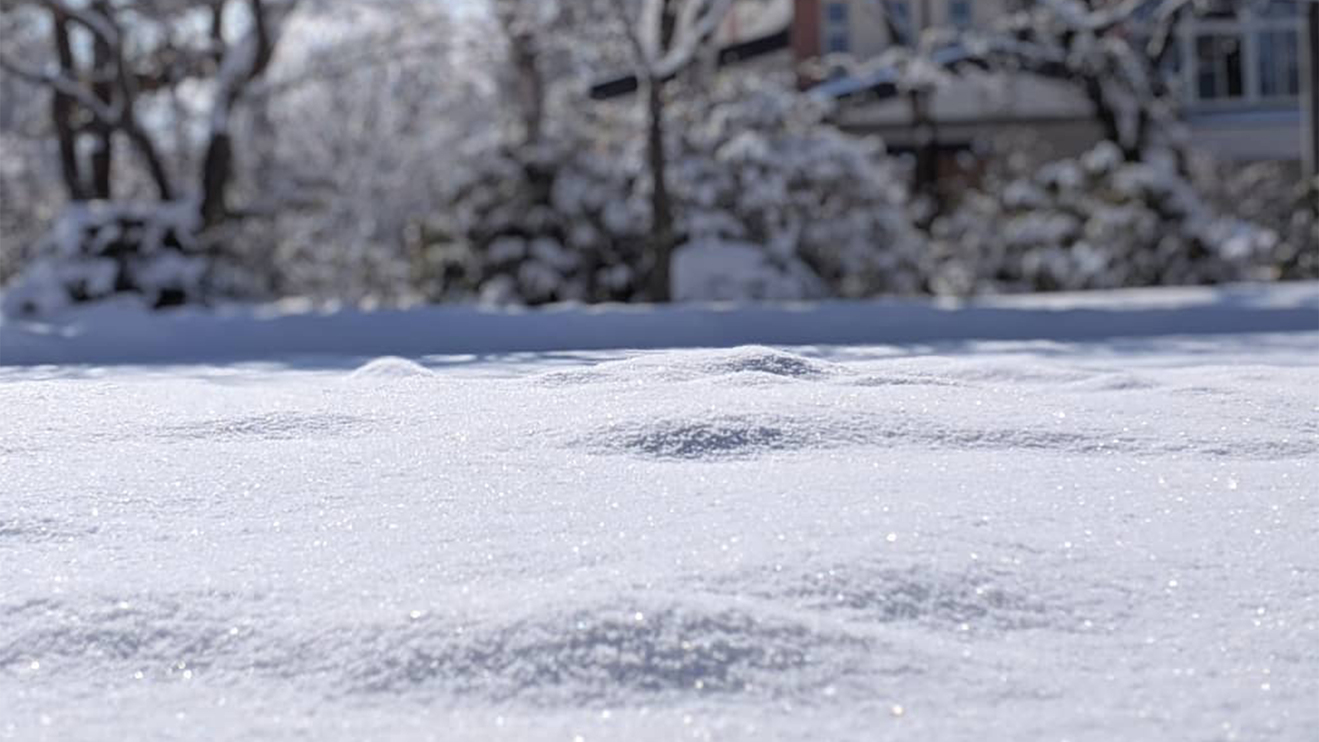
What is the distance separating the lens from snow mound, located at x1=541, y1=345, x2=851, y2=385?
11.6 feet

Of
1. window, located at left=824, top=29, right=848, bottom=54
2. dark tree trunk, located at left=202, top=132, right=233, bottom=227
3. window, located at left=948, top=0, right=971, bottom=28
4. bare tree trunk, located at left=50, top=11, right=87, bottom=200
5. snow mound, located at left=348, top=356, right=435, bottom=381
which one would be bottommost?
snow mound, located at left=348, top=356, right=435, bottom=381

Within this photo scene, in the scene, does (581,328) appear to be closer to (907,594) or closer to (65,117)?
(907,594)

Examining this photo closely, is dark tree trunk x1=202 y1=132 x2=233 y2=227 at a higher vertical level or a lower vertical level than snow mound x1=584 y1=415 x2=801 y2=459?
higher

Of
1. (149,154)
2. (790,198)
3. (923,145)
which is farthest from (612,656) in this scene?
(923,145)

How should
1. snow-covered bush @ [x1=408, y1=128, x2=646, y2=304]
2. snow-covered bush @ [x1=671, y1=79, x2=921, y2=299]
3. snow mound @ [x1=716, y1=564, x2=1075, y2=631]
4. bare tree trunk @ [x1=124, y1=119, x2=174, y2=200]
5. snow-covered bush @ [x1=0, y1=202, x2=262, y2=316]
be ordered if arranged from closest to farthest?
snow mound @ [x1=716, y1=564, x2=1075, y2=631] < snow-covered bush @ [x1=0, y1=202, x2=262, y2=316] < snow-covered bush @ [x1=671, y1=79, x2=921, y2=299] < snow-covered bush @ [x1=408, y1=128, x2=646, y2=304] < bare tree trunk @ [x1=124, y1=119, x2=174, y2=200]

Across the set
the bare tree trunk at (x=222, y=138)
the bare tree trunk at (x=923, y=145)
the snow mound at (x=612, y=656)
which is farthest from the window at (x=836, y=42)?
the snow mound at (x=612, y=656)

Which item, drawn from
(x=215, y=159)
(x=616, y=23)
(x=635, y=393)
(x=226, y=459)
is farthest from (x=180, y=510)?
(x=215, y=159)

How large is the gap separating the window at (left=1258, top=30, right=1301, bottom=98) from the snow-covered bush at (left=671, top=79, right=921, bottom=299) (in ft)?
48.1

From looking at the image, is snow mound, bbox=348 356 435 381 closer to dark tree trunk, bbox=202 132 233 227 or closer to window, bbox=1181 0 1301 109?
dark tree trunk, bbox=202 132 233 227

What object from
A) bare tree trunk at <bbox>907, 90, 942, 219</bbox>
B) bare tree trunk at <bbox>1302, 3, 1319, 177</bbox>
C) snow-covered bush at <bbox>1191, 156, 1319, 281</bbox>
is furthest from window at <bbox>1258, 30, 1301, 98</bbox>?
bare tree trunk at <bbox>1302, 3, 1319, 177</bbox>

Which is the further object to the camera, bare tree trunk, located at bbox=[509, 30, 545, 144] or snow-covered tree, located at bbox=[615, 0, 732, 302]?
bare tree trunk, located at bbox=[509, 30, 545, 144]

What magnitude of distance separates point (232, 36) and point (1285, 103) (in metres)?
13.9

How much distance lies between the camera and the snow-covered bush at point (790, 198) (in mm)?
13062

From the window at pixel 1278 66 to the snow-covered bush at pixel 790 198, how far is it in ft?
48.1
